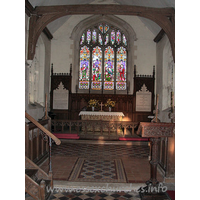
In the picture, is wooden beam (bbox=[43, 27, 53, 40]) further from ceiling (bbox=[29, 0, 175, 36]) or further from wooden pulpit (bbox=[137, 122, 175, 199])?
wooden pulpit (bbox=[137, 122, 175, 199])

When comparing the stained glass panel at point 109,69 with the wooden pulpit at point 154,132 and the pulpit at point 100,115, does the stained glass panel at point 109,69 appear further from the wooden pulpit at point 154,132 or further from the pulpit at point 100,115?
the wooden pulpit at point 154,132

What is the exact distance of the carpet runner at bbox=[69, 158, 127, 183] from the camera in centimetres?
395

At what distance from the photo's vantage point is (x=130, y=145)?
7137 millimetres

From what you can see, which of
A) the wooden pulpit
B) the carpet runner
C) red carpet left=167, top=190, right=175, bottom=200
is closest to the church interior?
the carpet runner

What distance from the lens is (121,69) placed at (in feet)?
35.4

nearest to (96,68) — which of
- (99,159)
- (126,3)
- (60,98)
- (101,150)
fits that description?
(60,98)

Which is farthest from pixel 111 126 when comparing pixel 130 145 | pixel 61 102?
pixel 61 102

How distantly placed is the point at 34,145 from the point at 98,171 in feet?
4.56

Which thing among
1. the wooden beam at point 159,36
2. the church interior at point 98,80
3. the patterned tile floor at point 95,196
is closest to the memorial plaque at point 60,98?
the church interior at point 98,80

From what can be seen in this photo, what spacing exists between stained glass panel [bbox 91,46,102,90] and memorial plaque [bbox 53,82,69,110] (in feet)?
4.51

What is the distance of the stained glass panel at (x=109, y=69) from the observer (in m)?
10.7

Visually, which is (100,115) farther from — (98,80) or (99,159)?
(99,159)

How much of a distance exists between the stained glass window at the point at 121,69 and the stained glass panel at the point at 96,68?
869 mm

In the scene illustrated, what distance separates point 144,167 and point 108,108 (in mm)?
5576
